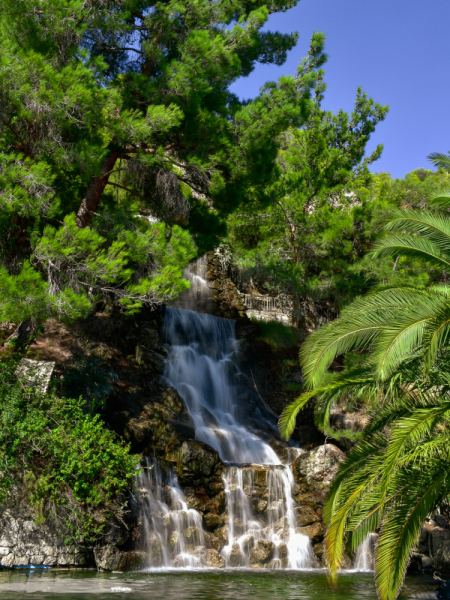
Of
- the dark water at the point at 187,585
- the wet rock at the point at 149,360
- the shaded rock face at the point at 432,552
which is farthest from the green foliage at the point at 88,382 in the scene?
the shaded rock face at the point at 432,552

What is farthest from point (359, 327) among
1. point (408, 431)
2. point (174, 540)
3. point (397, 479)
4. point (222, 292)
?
point (222, 292)

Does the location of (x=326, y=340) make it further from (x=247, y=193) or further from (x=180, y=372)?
(x=180, y=372)

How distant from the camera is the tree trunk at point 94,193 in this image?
44.6 ft

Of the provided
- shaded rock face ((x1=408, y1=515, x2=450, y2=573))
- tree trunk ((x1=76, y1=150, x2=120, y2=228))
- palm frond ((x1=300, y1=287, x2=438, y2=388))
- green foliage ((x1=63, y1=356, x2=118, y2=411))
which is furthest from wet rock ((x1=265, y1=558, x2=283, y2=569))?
tree trunk ((x1=76, y1=150, x2=120, y2=228))

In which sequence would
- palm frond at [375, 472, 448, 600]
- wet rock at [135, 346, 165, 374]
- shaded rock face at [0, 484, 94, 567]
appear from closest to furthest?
1. palm frond at [375, 472, 448, 600]
2. shaded rock face at [0, 484, 94, 567]
3. wet rock at [135, 346, 165, 374]

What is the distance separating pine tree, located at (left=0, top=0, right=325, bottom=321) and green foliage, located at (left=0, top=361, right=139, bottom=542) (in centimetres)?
209

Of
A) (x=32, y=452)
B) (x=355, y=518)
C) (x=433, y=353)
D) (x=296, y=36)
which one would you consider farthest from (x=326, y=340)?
(x=296, y=36)

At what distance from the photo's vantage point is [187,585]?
918 centimetres

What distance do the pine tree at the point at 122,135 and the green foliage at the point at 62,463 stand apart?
2.09 meters

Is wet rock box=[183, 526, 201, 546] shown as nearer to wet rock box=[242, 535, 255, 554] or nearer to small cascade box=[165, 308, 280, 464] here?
wet rock box=[242, 535, 255, 554]

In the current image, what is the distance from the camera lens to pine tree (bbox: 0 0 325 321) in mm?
11359

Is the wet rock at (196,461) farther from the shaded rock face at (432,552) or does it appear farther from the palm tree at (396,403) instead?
the shaded rock face at (432,552)

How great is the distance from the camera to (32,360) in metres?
12.3

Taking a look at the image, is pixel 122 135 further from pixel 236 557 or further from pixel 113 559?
pixel 236 557
